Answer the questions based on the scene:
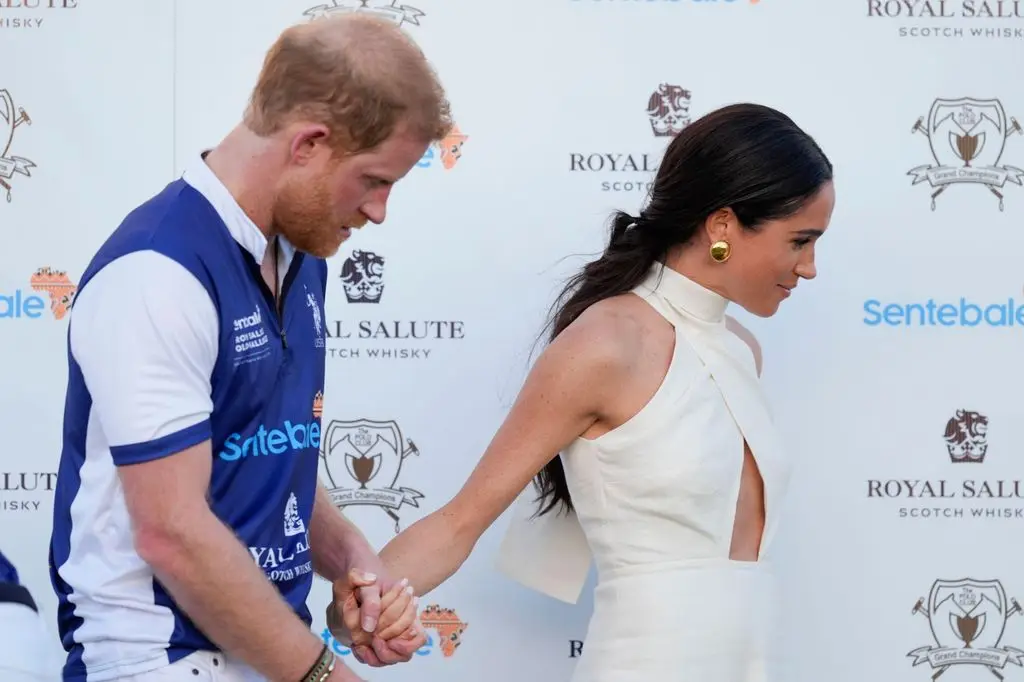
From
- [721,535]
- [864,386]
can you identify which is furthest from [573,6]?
[721,535]

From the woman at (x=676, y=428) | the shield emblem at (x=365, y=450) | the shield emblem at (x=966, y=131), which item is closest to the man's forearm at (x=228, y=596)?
the woman at (x=676, y=428)

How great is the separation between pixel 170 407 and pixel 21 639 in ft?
1.02

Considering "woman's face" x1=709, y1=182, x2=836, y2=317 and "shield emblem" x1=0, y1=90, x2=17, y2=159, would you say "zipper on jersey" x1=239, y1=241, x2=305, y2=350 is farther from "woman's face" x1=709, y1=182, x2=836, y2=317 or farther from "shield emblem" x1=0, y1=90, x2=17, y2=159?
"shield emblem" x1=0, y1=90, x2=17, y2=159

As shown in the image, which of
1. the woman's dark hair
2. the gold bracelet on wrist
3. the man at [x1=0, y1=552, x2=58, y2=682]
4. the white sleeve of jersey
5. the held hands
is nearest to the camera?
the man at [x1=0, y1=552, x2=58, y2=682]

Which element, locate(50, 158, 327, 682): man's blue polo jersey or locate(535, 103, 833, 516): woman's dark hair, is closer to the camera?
locate(50, 158, 327, 682): man's blue polo jersey

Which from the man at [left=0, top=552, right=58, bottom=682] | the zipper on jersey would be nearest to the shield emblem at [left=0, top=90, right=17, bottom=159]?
the zipper on jersey

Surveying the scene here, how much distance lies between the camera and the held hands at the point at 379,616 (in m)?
1.89

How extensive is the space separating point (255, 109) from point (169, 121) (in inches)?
57.8

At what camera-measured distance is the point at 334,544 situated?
198 cm

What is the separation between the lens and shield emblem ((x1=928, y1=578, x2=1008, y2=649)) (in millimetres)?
3092

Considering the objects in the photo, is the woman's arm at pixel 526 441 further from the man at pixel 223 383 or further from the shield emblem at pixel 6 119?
the shield emblem at pixel 6 119

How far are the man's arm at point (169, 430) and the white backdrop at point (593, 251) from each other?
1.53 metres

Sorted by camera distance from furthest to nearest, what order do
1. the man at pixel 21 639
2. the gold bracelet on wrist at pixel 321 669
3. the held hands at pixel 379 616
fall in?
the held hands at pixel 379 616, the gold bracelet on wrist at pixel 321 669, the man at pixel 21 639

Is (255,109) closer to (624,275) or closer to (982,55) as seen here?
(624,275)
